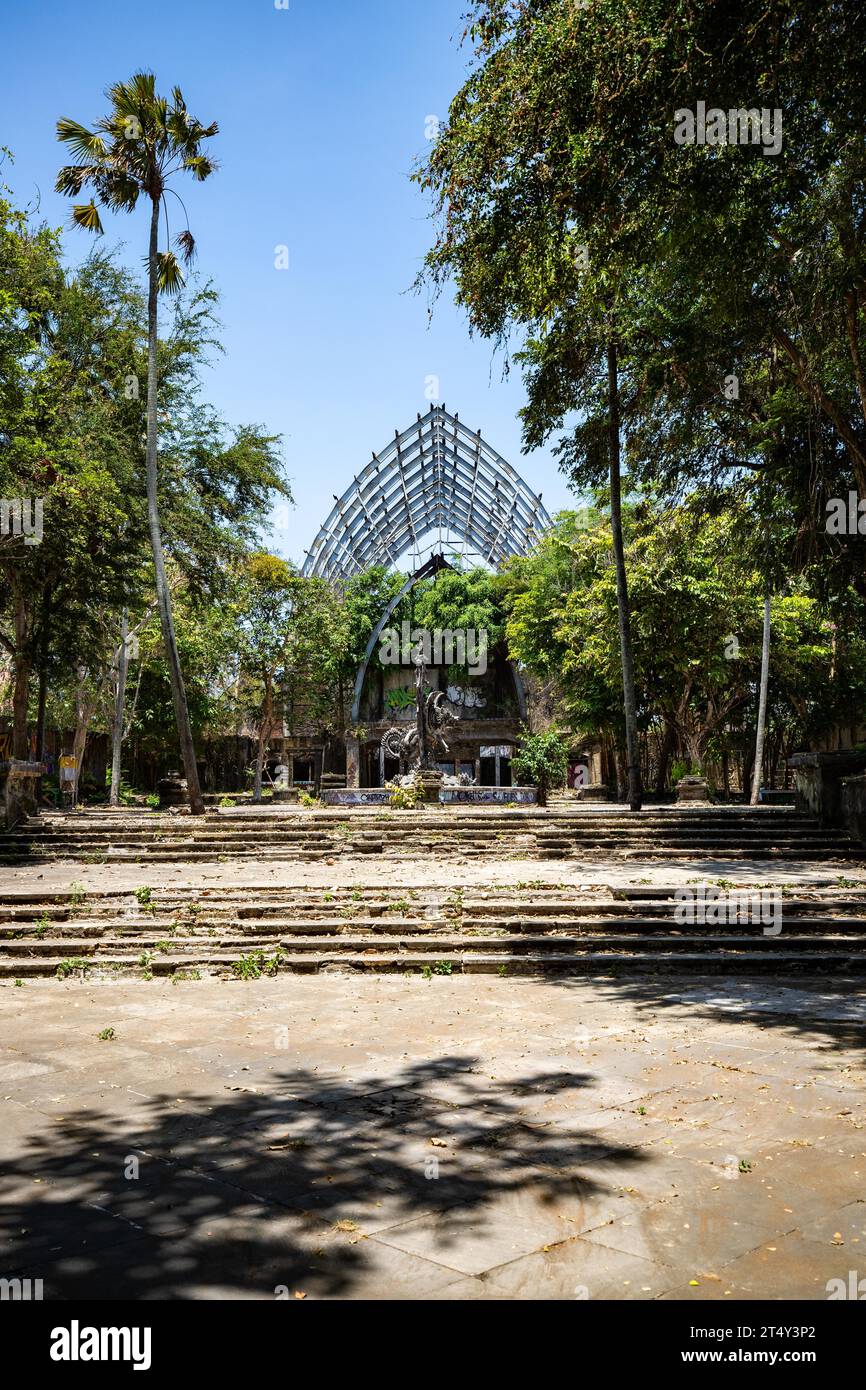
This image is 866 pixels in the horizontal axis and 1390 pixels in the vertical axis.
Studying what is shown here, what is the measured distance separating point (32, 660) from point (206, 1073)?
16.3m

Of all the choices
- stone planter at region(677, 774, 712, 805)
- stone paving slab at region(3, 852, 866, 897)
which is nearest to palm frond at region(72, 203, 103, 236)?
stone paving slab at region(3, 852, 866, 897)

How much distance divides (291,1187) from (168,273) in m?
19.0

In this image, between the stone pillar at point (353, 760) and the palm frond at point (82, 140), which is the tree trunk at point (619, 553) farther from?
the stone pillar at point (353, 760)

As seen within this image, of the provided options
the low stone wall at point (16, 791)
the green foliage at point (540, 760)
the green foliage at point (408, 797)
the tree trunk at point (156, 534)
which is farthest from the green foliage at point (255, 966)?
the green foliage at point (540, 760)

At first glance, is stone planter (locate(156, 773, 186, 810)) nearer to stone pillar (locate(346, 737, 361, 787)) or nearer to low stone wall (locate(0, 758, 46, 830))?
low stone wall (locate(0, 758, 46, 830))

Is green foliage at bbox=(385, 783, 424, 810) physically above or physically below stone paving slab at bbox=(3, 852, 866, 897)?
above

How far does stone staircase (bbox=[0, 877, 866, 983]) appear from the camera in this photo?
27.1ft

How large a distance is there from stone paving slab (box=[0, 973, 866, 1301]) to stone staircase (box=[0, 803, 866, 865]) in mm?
7327

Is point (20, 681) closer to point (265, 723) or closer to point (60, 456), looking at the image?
point (60, 456)

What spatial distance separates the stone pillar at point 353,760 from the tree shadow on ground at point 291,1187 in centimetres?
3627

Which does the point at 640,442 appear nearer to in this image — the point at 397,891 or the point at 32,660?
the point at 397,891

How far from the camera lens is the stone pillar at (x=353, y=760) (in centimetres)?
4103

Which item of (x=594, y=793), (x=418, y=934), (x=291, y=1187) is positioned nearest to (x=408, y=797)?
(x=418, y=934)

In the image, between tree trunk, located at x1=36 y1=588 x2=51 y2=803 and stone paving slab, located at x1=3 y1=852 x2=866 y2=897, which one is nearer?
stone paving slab, located at x1=3 y1=852 x2=866 y2=897
